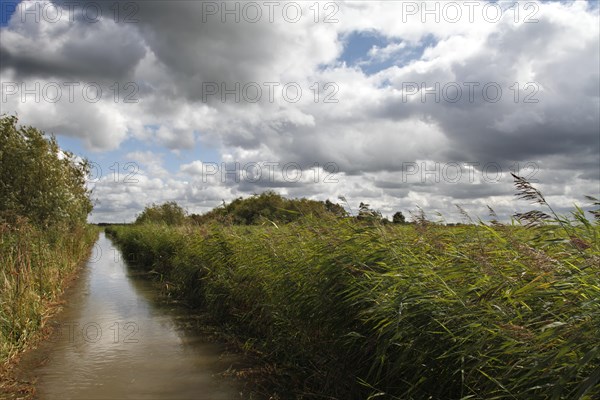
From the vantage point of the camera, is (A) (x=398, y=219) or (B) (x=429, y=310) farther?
(A) (x=398, y=219)

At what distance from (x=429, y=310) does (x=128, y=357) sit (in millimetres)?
5542

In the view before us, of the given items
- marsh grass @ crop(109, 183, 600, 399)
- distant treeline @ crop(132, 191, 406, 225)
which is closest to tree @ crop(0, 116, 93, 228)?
distant treeline @ crop(132, 191, 406, 225)

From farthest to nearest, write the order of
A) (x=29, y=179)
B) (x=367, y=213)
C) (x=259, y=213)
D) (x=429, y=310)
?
(x=29, y=179), (x=259, y=213), (x=367, y=213), (x=429, y=310)

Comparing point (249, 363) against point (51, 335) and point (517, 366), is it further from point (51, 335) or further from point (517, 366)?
point (517, 366)

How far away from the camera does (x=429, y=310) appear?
373 cm

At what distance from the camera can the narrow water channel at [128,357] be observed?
595 centimetres

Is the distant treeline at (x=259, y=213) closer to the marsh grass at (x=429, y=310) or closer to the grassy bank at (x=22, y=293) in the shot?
the marsh grass at (x=429, y=310)

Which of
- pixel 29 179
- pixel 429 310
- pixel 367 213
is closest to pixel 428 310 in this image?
pixel 429 310

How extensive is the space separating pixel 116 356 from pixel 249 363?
2299 mm

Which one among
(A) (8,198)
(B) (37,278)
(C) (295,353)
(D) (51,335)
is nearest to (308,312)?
(C) (295,353)

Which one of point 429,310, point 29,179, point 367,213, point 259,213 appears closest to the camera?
point 429,310

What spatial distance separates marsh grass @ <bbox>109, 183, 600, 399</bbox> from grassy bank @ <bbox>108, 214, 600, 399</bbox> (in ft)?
0.05

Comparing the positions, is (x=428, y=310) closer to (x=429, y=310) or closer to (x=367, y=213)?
(x=429, y=310)

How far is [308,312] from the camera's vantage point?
5379 millimetres
